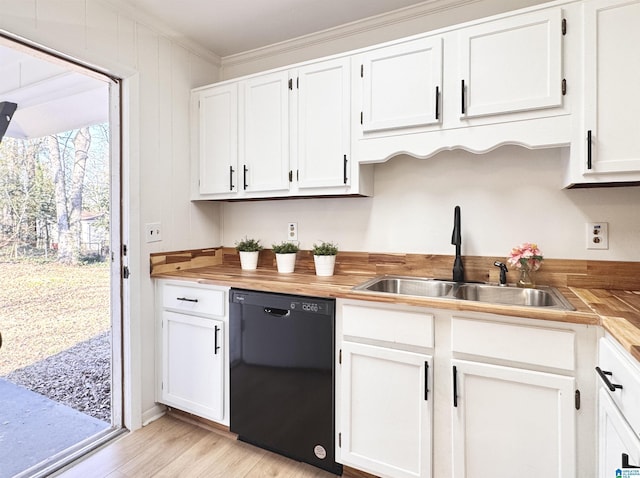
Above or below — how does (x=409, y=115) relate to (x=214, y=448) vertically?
above

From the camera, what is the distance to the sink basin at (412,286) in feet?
6.10

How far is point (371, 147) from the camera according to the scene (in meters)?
1.82

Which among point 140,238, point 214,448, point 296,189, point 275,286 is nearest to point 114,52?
point 140,238

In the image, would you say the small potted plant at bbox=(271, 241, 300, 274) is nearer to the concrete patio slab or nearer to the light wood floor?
the light wood floor

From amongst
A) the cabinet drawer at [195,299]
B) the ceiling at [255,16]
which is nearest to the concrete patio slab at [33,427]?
the cabinet drawer at [195,299]

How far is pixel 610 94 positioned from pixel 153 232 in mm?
2398

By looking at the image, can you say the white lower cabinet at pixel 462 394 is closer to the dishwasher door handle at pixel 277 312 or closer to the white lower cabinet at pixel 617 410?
the white lower cabinet at pixel 617 410

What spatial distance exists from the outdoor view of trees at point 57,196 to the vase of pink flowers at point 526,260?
224 centimetres

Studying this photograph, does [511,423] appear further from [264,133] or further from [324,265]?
[264,133]

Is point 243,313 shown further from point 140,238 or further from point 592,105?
point 592,105

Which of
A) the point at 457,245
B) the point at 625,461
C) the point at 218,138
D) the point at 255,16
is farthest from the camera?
the point at 218,138

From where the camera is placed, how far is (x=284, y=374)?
1730 millimetres

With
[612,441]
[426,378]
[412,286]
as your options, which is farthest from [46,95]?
→ [612,441]

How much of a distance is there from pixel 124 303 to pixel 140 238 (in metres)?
0.39
